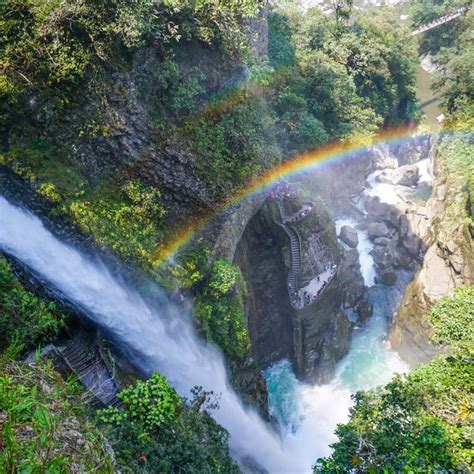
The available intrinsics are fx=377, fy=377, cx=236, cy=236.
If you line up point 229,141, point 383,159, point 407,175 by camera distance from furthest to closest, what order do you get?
point 383,159 < point 407,175 < point 229,141

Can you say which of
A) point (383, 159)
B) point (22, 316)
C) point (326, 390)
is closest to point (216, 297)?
point (22, 316)

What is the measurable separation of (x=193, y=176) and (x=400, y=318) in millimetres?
14184

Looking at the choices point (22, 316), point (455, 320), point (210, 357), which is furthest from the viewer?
point (210, 357)

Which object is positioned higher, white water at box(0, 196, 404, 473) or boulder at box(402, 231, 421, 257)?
white water at box(0, 196, 404, 473)

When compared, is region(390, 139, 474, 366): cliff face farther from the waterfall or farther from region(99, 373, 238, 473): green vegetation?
region(99, 373, 238, 473): green vegetation

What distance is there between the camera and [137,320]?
10.3 meters

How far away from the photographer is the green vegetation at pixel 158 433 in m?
A: 7.37

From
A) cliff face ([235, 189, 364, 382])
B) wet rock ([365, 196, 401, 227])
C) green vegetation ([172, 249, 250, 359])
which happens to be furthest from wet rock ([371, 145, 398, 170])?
green vegetation ([172, 249, 250, 359])

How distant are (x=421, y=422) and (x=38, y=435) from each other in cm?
795

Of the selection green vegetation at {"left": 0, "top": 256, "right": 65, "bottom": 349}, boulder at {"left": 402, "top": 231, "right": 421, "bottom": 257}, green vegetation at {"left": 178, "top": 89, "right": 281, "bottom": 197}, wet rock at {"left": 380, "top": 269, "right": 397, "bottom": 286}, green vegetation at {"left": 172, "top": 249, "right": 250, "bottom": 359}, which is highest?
green vegetation at {"left": 0, "top": 256, "right": 65, "bottom": 349}

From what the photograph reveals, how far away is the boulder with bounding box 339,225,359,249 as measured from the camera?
76.1ft

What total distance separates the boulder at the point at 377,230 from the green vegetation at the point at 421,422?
41.5ft

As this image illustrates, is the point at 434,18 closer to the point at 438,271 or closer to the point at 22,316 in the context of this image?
the point at 438,271

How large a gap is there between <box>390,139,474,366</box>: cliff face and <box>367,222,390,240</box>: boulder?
3.24m
